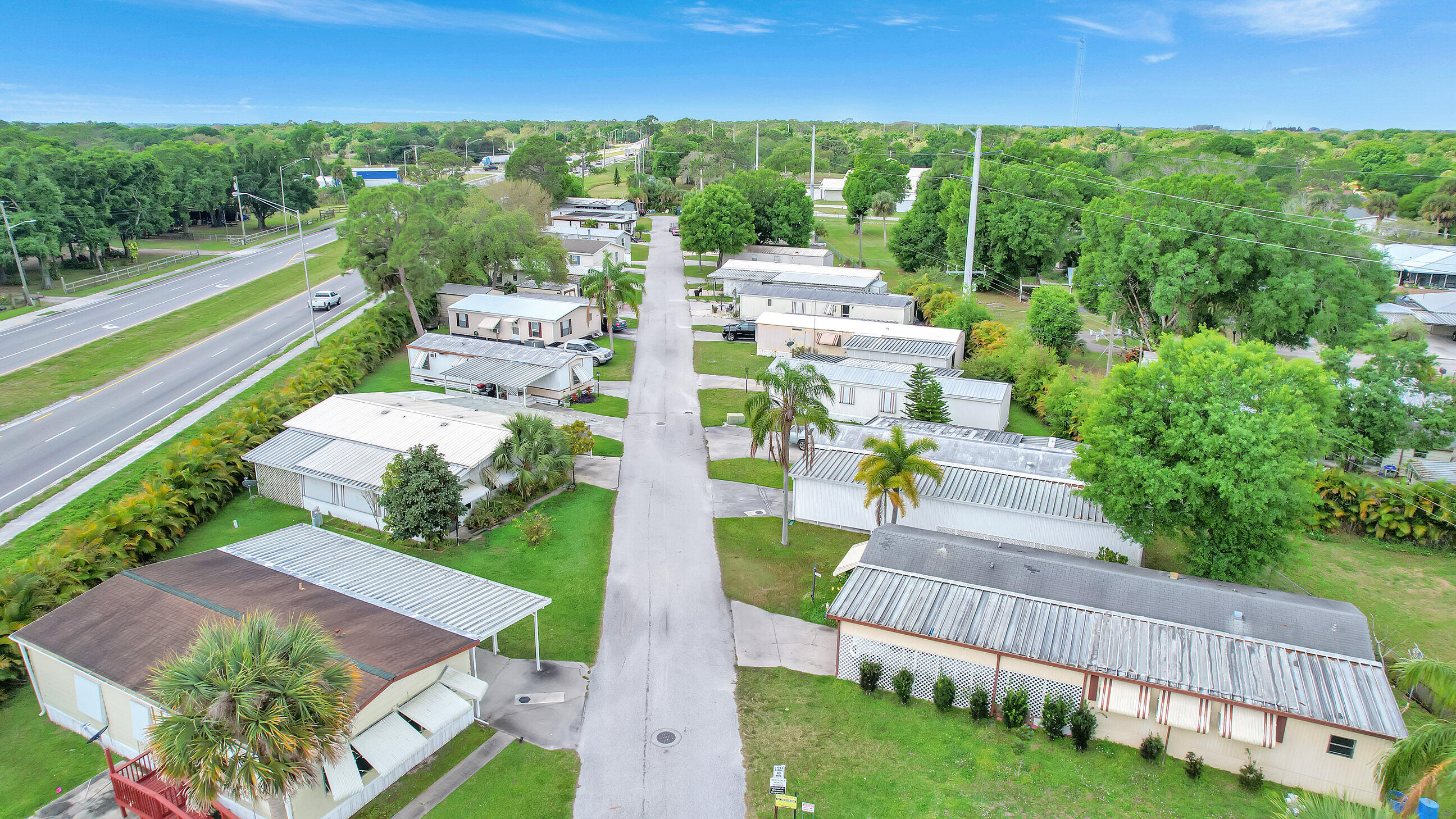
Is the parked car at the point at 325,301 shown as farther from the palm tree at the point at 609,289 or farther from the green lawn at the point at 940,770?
the green lawn at the point at 940,770

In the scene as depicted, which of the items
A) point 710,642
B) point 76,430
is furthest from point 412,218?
point 710,642

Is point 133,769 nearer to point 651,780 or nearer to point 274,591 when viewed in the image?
point 274,591

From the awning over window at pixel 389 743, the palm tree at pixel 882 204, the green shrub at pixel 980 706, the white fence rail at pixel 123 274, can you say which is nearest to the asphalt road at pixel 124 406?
the white fence rail at pixel 123 274

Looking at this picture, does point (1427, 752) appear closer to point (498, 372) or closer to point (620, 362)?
point (498, 372)

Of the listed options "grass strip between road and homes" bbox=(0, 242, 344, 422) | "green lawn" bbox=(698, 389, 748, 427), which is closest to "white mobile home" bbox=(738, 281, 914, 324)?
"green lawn" bbox=(698, 389, 748, 427)

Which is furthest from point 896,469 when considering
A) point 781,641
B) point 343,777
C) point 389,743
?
point 343,777
